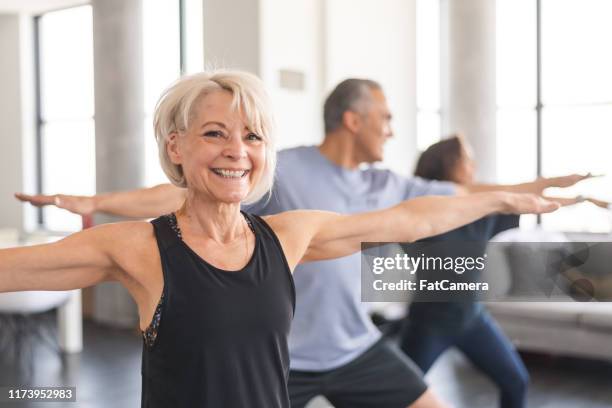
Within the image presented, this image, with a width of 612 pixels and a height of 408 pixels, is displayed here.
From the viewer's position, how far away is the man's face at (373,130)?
1.80 m

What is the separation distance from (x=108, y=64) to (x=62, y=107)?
35 centimetres

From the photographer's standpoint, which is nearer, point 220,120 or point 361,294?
point 220,120

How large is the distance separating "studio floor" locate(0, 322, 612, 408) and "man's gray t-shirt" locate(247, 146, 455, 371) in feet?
2.05

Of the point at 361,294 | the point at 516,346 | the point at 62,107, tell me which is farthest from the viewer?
the point at 516,346

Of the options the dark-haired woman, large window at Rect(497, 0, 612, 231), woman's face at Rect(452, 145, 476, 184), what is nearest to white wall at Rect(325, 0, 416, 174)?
woman's face at Rect(452, 145, 476, 184)

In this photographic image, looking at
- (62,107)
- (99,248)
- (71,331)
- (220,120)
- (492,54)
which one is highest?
(492,54)

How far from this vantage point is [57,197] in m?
1.36

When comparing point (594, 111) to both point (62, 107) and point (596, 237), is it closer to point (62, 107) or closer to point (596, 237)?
point (596, 237)

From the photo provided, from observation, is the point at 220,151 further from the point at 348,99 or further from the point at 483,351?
the point at 483,351

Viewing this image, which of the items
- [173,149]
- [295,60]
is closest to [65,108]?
[295,60]

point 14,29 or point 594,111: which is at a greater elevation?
point 14,29

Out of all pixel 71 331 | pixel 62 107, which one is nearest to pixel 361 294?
pixel 62 107

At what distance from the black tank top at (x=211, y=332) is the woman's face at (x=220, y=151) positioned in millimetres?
85

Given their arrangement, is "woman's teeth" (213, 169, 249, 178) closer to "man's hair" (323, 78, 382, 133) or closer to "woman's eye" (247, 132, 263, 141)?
"woman's eye" (247, 132, 263, 141)
